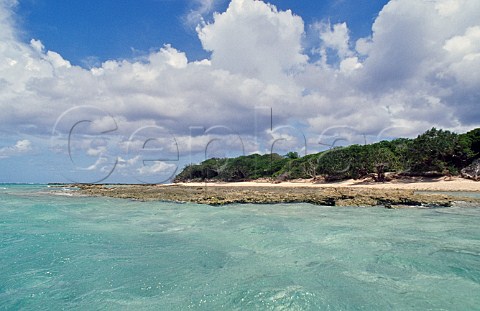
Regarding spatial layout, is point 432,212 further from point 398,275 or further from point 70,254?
point 70,254

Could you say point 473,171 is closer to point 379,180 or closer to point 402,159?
point 402,159

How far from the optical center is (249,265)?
8.81m

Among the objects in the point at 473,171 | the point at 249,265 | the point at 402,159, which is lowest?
the point at 249,265

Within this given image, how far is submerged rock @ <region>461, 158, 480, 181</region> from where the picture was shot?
40188mm

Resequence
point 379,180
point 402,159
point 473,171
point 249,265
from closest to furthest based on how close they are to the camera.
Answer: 1. point 249,265
2. point 473,171
3. point 379,180
4. point 402,159

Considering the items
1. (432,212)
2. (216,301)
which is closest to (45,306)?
(216,301)

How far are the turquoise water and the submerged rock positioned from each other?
3132 centimetres

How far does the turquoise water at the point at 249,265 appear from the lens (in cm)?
645

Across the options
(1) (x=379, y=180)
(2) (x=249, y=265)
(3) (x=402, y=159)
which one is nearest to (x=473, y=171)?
(3) (x=402, y=159)

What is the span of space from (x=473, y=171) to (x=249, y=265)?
4532cm

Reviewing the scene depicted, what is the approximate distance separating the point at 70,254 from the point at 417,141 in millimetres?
49300

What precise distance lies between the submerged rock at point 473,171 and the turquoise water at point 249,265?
31.3 metres

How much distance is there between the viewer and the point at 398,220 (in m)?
15.3

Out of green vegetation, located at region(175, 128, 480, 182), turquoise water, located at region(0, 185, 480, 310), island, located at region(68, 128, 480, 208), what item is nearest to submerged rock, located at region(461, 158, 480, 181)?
island, located at region(68, 128, 480, 208)
